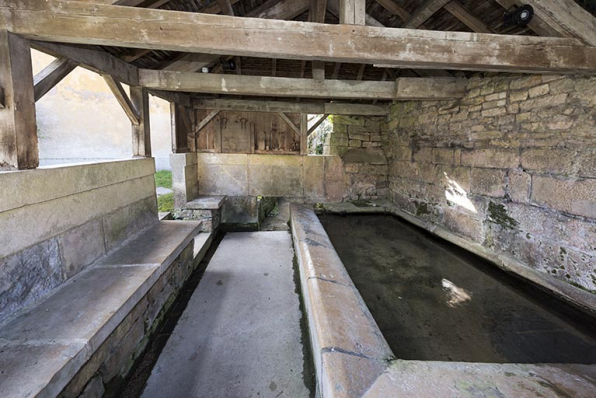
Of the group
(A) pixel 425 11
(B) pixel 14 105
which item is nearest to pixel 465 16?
(A) pixel 425 11

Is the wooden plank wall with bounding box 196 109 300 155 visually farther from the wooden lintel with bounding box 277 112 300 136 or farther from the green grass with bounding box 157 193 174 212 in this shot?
the green grass with bounding box 157 193 174 212

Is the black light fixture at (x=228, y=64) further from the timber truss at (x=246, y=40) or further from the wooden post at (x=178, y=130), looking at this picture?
the wooden post at (x=178, y=130)

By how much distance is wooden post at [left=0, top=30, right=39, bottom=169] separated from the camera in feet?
5.58

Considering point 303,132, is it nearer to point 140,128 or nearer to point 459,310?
point 140,128

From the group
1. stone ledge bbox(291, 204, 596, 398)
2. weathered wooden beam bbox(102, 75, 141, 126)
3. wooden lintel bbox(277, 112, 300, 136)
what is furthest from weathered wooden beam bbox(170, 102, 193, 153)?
stone ledge bbox(291, 204, 596, 398)

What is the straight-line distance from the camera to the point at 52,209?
6.09ft

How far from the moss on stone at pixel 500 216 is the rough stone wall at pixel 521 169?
0.04 feet

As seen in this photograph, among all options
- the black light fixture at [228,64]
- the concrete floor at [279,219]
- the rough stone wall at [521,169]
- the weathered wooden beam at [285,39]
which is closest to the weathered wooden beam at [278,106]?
the black light fixture at [228,64]

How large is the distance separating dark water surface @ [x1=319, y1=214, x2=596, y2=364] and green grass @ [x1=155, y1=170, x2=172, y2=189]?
19.9 feet

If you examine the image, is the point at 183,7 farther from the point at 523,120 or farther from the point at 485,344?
the point at 485,344

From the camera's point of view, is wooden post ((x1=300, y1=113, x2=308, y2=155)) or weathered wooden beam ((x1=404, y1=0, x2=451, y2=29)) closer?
weathered wooden beam ((x1=404, y1=0, x2=451, y2=29))

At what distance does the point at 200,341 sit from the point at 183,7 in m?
3.20

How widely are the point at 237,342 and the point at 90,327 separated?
1.05 m

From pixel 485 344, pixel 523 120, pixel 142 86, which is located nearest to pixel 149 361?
pixel 485 344
